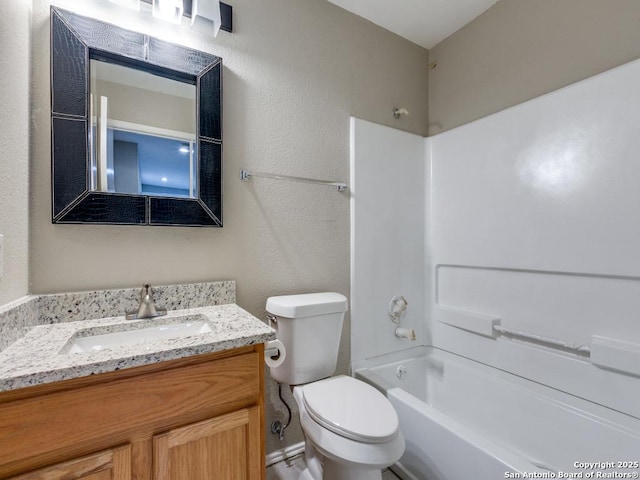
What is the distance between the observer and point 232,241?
1.46m

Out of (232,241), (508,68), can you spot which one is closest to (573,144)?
(508,68)

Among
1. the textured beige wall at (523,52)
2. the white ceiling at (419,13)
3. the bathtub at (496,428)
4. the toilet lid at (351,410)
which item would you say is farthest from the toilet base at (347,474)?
the white ceiling at (419,13)

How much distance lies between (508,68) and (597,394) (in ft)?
5.68

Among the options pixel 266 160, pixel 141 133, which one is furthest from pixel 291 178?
pixel 141 133

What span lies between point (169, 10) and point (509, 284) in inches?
82.7

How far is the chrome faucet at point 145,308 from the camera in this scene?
1156mm

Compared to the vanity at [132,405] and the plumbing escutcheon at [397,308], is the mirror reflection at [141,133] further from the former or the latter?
the plumbing escutcheon at [397,308]

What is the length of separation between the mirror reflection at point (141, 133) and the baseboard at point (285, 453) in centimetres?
135

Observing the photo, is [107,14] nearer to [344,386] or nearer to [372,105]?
[372,105]

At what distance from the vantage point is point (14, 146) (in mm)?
996

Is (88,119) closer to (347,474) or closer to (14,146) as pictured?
(14,146)

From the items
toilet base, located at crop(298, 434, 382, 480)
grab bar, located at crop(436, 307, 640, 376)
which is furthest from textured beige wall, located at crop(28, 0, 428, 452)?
grab bar, located at crop(436, 307, 640, 376)

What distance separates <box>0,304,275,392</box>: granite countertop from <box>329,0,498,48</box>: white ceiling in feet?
6.20

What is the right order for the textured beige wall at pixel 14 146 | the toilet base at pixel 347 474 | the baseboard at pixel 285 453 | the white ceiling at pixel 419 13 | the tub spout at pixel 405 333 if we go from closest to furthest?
the textured beige wall at pixel 14 146, the toilet base at pixel 347 474, the baseboard at pixel 285 453, the white ceiling at pixel 419 13, the tub spout at pixel 405 333
